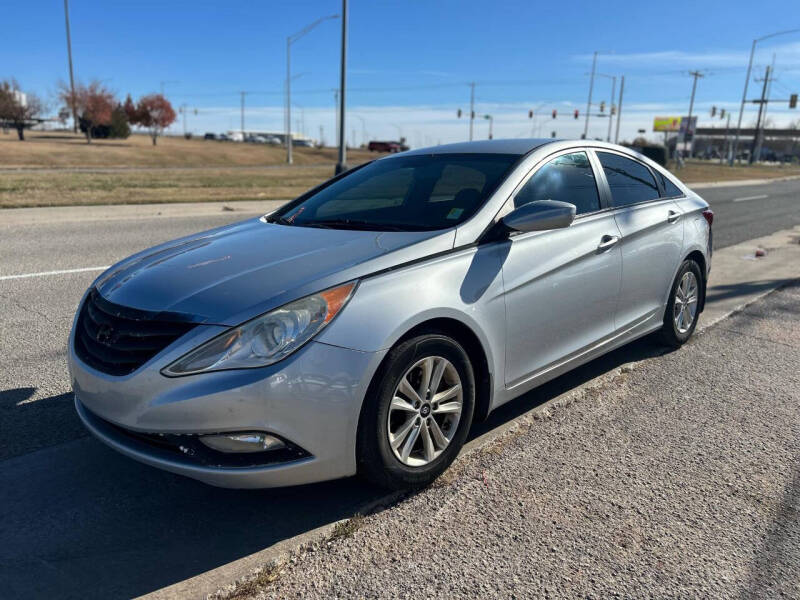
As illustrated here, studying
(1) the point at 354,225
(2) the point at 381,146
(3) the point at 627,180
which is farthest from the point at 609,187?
(2) the point at 381,146

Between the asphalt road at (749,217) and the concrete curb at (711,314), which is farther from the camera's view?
the asphalt road at (749,217)

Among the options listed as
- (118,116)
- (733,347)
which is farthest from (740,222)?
(118,116)

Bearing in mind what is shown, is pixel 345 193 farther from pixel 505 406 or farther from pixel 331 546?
pixel 331 546

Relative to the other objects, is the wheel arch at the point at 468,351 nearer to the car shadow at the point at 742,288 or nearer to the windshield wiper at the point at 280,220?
the windshield wiper at the point at 280,220

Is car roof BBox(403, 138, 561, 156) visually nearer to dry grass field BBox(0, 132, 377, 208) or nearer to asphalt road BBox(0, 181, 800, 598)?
asphalt road BBox(0, 181, 800, 598)

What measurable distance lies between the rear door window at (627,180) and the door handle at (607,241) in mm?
355

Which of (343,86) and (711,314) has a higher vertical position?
A: (343,86)

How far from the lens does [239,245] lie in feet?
11.7

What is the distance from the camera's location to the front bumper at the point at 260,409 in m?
2.57

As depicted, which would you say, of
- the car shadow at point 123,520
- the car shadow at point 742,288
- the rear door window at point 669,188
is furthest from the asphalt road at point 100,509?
the car shadow at point 742,288

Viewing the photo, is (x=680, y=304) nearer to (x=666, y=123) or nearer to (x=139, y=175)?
(x=139, y=175)

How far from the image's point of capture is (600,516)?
296cm

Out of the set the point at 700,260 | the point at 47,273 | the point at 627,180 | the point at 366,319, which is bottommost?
the point at 47,273

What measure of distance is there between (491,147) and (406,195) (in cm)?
67
